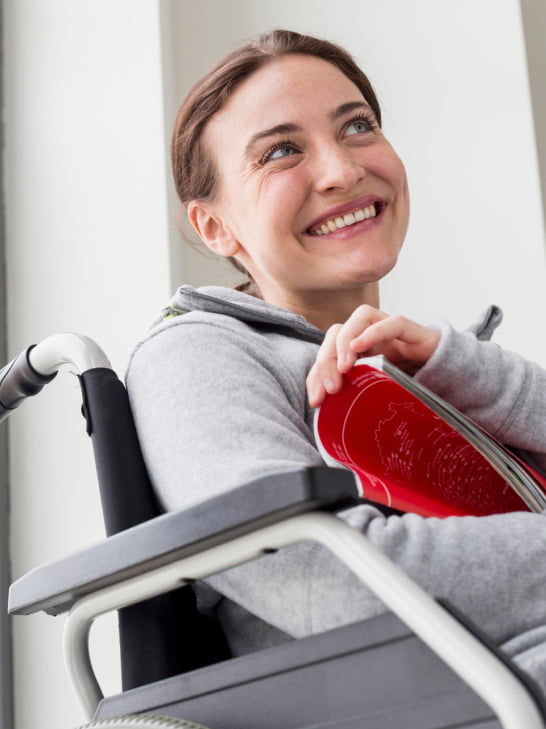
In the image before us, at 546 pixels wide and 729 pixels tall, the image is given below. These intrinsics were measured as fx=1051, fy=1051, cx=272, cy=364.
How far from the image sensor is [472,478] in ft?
3.36

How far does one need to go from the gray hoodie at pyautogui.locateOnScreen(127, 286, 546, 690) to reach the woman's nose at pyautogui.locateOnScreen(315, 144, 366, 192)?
0.19m

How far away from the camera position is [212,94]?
1.34m

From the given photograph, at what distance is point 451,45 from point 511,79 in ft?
0.51

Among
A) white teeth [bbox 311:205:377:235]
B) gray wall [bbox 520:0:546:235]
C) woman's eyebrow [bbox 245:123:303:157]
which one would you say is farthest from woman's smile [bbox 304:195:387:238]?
gray wall [bbox 520:0:546:235]

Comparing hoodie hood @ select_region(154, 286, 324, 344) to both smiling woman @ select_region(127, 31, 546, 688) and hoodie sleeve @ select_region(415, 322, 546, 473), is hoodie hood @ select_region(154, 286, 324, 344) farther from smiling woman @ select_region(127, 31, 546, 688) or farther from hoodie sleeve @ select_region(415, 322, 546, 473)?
hoodie sleeve @ select_region(415, 322, 546, 473)

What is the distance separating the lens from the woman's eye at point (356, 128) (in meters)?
1.33

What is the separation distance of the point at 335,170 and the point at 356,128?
116 millimetres

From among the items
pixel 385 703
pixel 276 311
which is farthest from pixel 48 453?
pixel 385 703

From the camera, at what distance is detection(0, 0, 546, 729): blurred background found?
80.0 inches

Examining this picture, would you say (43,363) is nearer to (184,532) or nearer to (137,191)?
(184,532)

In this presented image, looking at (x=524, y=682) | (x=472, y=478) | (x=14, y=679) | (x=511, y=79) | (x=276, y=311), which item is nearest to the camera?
(x=524, y=682)

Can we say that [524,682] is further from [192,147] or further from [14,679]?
[14,679]

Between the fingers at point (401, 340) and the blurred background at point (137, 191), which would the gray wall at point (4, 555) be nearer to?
the blurred background at point (137, 191)

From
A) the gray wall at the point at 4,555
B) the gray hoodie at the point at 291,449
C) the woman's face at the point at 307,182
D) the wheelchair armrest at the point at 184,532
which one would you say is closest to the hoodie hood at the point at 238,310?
the gray hoodie at the point at 291,449
